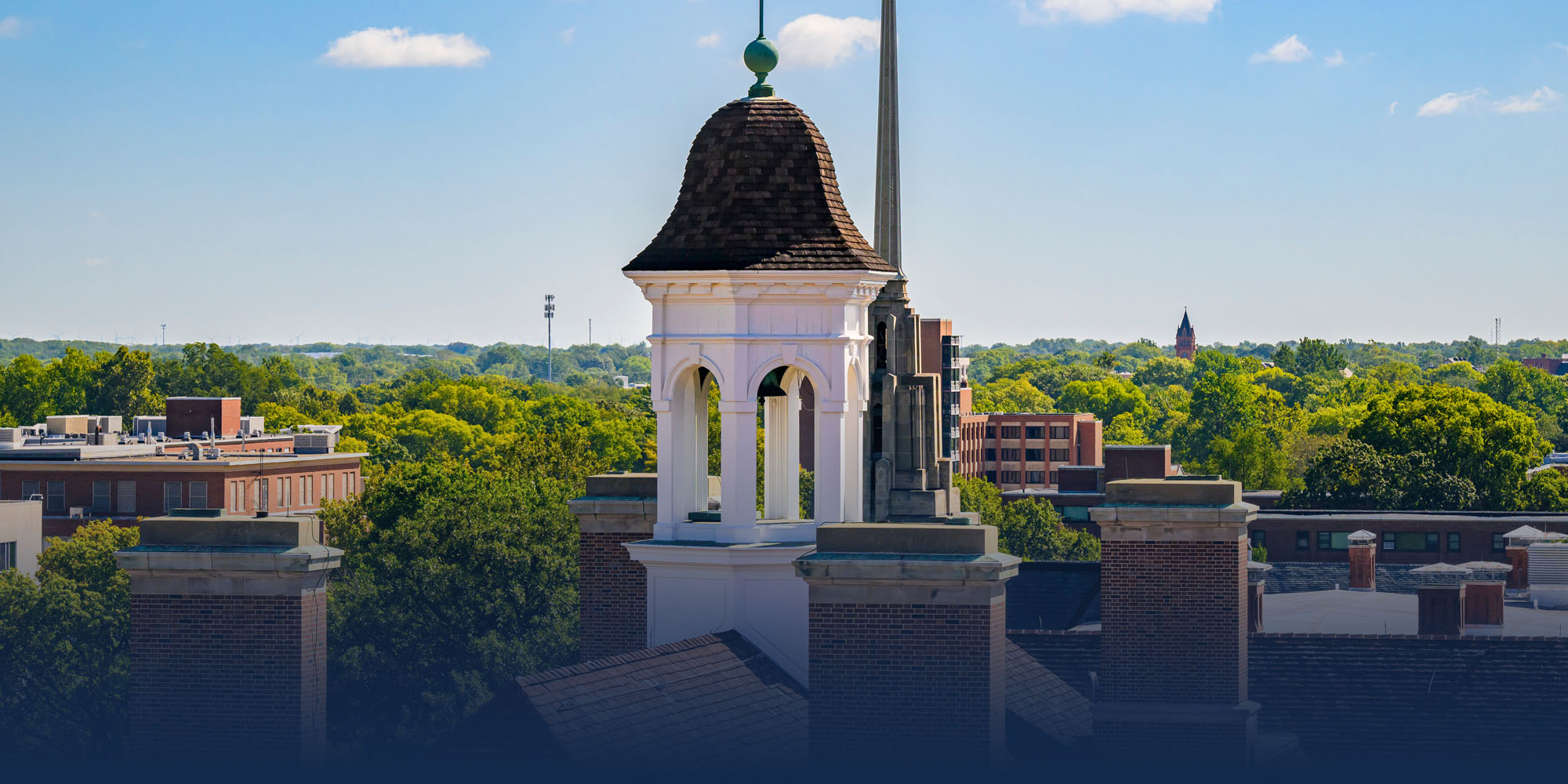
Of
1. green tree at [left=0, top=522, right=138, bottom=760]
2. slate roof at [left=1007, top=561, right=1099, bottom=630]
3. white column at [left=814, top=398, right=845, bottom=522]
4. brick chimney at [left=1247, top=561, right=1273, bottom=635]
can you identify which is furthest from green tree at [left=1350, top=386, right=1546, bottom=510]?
white column at [left=814, top=398, right=845, bottom=522]

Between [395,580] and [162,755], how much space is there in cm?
5502

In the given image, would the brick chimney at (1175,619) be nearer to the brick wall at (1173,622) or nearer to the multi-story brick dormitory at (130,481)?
the brick wall at (1173,622)

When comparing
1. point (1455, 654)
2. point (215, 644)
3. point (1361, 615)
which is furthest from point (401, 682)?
point (215, 644)

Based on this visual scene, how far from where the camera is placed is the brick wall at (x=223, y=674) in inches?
807

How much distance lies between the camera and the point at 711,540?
24.7 m

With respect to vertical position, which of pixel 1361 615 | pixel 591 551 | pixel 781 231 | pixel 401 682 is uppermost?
pixel 781 231

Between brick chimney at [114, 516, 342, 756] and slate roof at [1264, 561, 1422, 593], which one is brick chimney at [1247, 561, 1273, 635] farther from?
brick chimney at [114, 516, 342, 756]

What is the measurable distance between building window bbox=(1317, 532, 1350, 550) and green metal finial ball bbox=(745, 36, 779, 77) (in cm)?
7184

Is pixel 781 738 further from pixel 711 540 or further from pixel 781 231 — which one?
pixel 781 231

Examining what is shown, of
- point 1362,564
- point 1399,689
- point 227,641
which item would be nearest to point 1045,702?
point 227,641

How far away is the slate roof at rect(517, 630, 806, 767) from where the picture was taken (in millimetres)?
18969

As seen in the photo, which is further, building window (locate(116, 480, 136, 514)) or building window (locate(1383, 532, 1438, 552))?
building window (locate(116, 480, 136, 514))

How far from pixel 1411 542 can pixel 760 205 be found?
6942 centimetres

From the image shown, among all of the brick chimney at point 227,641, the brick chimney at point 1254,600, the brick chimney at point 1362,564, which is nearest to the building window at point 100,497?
the brick chimney at point 1362,564
